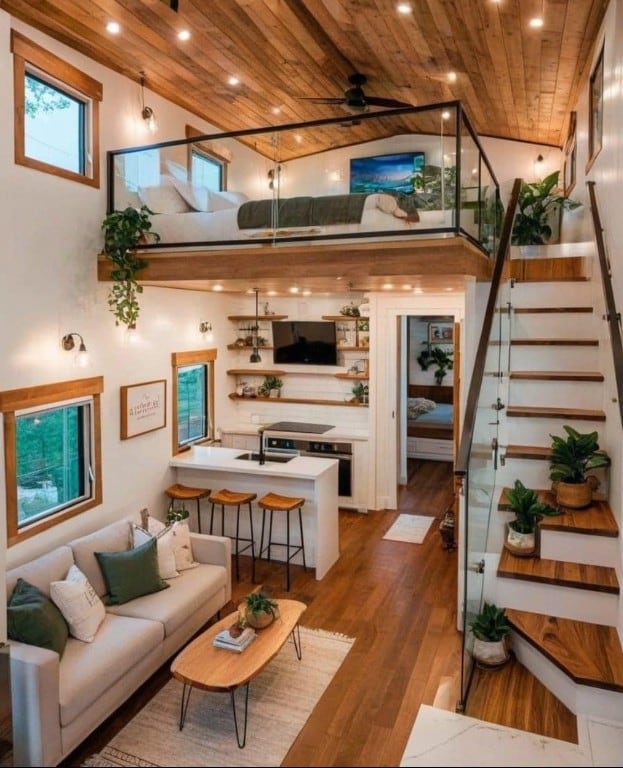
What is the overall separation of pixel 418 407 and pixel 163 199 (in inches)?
253

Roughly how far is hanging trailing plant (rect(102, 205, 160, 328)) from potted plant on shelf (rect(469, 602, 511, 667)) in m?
3.50

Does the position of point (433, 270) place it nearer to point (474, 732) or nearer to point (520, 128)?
point (474, 732)

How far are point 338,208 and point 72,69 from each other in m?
2.26

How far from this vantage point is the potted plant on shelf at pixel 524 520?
3.74 metres

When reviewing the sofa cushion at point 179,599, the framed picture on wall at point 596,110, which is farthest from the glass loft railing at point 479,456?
the sofa cushion at point 179,599

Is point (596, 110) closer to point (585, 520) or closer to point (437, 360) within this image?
point (585, 520)

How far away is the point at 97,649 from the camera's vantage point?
361cm

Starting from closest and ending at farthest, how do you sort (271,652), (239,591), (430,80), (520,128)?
(271,652)
(239,591)
(430,80)
(520,128)

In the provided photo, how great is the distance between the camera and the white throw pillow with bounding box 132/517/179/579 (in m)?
4.58

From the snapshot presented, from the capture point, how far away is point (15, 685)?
301 centimetres

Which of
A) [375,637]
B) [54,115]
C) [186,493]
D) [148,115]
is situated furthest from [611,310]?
[148,115]

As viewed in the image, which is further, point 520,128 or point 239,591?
point 520,128

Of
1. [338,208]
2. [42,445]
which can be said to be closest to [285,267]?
[338,208]

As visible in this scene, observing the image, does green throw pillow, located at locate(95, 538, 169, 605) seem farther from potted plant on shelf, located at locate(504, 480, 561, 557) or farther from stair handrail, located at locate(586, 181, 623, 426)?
stair handrail, located at locate(586, 181, 623, 426)
